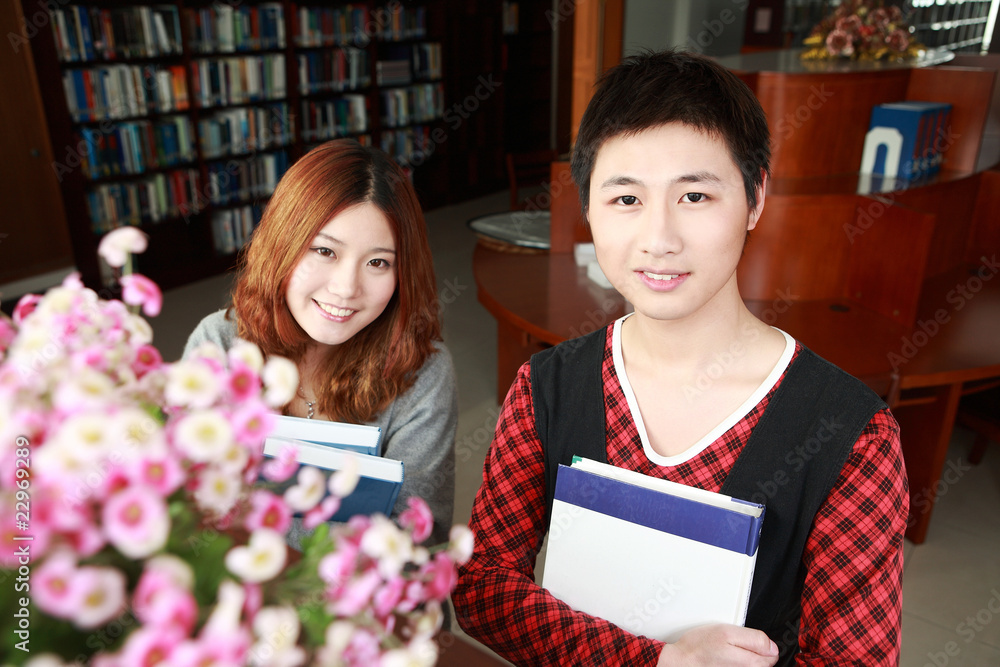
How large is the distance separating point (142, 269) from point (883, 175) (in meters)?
4.47

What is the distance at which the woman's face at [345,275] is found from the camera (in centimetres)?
133

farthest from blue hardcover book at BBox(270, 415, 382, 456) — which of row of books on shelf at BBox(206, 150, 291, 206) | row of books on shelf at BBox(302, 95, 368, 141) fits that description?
row of books on shelf at BBox(302, 95, 368, 141)

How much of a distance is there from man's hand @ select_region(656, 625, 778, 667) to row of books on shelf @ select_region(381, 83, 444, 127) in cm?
609

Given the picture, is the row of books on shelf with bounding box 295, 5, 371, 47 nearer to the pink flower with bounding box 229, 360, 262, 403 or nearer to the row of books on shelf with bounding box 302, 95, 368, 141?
the row of books on shelf with bounding box 302, 95, 368, 141

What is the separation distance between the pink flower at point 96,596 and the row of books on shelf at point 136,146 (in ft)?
15.9

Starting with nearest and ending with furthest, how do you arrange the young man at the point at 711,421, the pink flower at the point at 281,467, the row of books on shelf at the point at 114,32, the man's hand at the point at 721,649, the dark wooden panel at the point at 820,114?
1. the pink flower at the point at 281,467
2. the man's hand at the point at 721,649
3. the young man at the point at 711,421
4. the dark wooden panel at the point at 820,114
5. the row of books on shelf at the point at 114,32

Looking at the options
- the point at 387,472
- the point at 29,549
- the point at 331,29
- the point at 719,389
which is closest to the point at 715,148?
the point at 719,389

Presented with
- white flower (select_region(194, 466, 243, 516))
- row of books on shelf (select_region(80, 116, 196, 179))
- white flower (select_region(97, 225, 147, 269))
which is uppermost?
white flower (select_region(97, 225, 147, 269))

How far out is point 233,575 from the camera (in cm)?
42

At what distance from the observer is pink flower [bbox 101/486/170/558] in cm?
34

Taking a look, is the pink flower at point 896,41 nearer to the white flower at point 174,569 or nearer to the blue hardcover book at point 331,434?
the blue hardcover book at point 331,434

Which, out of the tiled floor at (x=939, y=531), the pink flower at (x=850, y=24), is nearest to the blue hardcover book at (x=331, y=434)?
the tiled floor at (x=939, y=531)

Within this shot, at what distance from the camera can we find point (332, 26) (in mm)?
5785

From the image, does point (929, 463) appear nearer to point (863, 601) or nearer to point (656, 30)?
point (863, 601)
